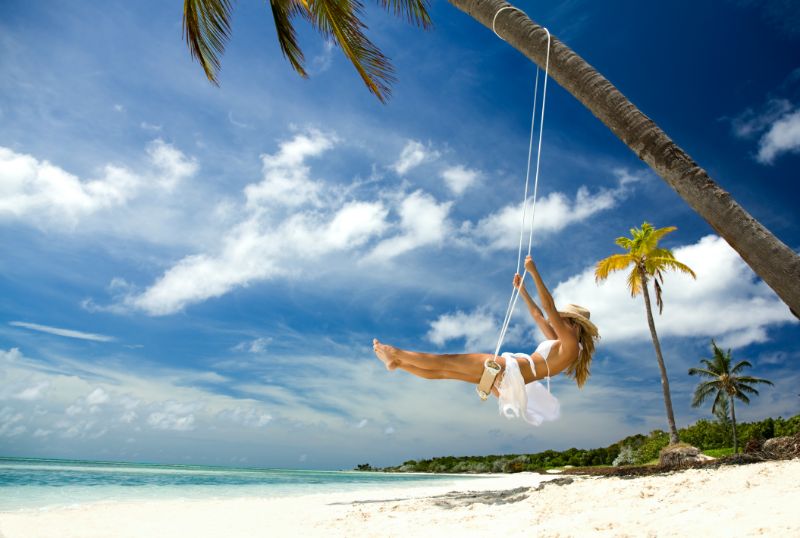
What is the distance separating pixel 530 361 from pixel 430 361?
96cm

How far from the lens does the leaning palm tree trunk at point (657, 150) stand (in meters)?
3.18

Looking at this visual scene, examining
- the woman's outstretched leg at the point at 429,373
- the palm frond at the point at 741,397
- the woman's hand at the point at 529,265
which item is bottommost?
the woman's outstretched leg at the point at 429,373

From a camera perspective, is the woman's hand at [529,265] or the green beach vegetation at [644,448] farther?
the green beach vegetation at [644,448]

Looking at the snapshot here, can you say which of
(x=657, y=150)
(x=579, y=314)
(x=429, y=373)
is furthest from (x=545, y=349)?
(x=657, y=150)

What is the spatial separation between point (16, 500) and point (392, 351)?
410 inches

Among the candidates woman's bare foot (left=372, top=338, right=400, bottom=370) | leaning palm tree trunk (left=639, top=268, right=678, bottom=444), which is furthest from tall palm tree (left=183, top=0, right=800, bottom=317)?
leaning palm tree trunk (left=639, top=268, right=678, bottom=444)

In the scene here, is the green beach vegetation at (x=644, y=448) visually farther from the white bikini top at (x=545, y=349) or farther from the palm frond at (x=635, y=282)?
the white bikini top at (x=545, y=349)

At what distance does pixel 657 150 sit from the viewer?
3.82 metres

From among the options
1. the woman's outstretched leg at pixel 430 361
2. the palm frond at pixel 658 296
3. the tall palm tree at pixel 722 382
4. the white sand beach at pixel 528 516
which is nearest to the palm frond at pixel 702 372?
the tall palm tree at pixel 722 382

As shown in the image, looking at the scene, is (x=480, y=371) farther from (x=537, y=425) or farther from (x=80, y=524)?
(x=80, y=524)

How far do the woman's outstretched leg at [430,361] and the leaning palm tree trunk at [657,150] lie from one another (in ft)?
6.54

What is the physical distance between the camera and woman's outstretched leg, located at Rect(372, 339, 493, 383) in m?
4.12

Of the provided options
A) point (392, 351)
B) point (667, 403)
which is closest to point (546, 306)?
point (392, 351)

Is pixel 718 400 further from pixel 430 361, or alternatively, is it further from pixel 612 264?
pixel 430 361
